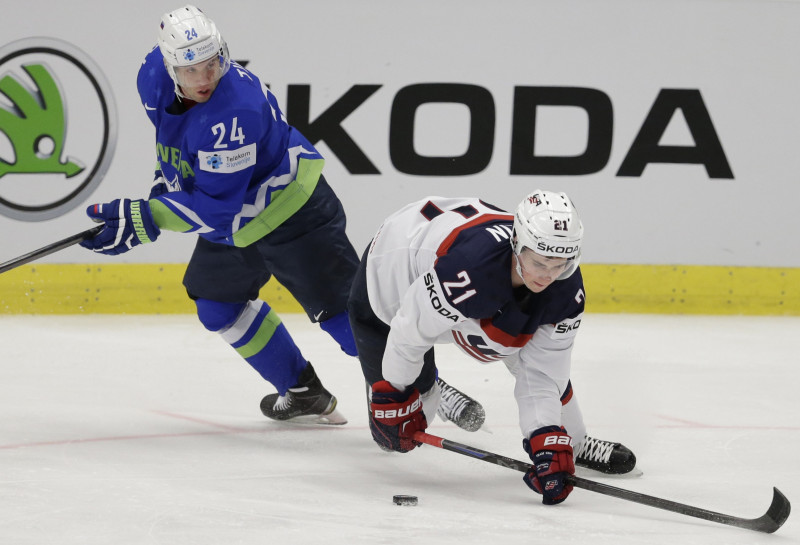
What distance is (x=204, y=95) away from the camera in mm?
2783

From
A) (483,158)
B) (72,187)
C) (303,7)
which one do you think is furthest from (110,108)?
(483,158)

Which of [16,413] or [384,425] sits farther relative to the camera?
[16,413]

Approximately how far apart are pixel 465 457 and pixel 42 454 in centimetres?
112

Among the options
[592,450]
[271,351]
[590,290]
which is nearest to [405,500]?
[592,450]

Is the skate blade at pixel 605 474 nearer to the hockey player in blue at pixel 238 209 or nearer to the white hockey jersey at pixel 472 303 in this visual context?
the white hockey jersey at pixel 472 303

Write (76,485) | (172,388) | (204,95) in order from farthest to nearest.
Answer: (172,388) < (204,95) < (76,485)

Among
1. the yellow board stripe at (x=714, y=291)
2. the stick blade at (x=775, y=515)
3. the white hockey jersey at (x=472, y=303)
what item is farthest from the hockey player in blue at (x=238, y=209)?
the yellow board stripe at (x=714, y=291)

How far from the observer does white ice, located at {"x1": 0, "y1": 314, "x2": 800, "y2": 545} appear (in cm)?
222

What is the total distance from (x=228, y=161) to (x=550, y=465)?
114cm

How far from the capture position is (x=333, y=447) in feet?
9.91

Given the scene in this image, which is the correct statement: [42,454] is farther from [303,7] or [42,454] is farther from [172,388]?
[303,7]

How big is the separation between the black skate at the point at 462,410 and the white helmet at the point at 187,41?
1.11 metres

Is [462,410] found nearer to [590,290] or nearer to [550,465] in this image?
[550,465]

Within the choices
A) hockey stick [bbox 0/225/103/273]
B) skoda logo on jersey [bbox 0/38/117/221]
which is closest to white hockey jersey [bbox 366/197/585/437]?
hockey stick [bbox 0/225/103/273]
